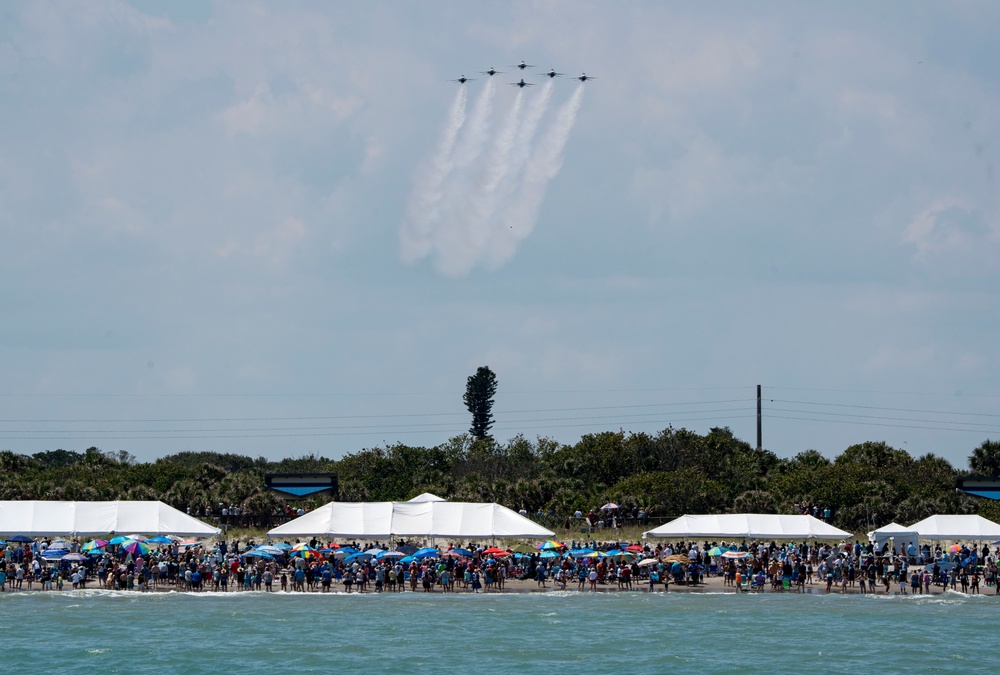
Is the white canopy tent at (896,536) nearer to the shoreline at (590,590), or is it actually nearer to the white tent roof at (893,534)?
the white tent roof at (893,534)

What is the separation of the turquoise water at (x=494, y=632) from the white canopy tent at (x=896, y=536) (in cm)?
406

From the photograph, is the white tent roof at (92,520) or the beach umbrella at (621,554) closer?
the beach umbrella at (621,554)

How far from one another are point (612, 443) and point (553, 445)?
11.1 meters

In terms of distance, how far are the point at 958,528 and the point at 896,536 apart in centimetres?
240

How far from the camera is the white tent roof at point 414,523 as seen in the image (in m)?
54.5

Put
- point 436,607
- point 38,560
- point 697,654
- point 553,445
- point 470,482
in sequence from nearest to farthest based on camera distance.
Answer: point 697,654, point 436,607, point 38,560, point 470,482, point 553,445

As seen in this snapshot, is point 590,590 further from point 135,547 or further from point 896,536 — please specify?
point 135,547

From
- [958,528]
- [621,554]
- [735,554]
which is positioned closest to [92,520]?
[621,554]

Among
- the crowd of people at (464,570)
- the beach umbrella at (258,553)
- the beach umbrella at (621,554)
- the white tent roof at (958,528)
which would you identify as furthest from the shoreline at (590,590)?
the white tent roof at (958,528)

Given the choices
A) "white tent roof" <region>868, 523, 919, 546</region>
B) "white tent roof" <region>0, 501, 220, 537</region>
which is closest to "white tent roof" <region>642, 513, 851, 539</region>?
"white tent roof" <region>868, 523, 919, 546</region>

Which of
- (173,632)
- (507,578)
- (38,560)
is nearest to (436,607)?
(507,578)

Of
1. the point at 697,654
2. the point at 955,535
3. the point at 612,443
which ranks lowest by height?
the point at 697,654

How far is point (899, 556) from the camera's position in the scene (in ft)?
182

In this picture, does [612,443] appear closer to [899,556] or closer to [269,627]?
[899,556]
